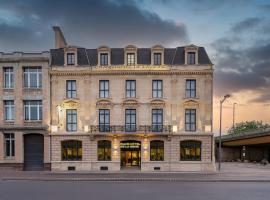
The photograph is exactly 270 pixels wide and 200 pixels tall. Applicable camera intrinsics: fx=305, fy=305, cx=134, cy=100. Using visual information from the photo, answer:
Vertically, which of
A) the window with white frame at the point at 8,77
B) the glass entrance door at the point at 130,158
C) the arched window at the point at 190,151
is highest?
the window with white frame at the point at 8,77

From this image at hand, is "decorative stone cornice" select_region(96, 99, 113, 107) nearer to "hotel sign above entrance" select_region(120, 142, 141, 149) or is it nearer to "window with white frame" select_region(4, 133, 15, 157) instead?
"hotel sign above entrance" select_region(120, 142, 141, 149)

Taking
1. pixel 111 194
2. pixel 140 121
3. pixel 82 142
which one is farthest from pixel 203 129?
pixel 111 194

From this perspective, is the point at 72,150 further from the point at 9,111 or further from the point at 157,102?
the point at 157,102

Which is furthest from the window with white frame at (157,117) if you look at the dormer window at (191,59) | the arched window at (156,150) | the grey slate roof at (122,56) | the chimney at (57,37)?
the chimney at (57,37)

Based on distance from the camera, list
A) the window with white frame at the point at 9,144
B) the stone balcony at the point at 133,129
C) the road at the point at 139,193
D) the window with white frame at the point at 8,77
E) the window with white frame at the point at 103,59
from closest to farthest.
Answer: the road at the point at 139,193
the stone balcony at the point at 133,129
the window with white frame at the point at 9,144
the window with white frame at the point at 8,77
the window with white frame at the point at 103,59

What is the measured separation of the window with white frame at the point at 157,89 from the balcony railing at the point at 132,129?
3.81 metres

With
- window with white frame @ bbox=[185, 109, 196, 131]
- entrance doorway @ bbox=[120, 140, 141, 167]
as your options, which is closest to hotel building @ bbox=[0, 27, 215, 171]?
window with white frame @ bbox=[185, 109, 196, 131]

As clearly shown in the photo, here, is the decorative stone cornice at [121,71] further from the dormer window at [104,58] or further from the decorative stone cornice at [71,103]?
the decorative stone cornice at [71,103]

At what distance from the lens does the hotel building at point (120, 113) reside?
36.7 m

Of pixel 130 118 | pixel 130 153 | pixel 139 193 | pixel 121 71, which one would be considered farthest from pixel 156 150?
pixel 139 193

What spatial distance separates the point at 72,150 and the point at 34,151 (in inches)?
182

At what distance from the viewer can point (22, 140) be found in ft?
120

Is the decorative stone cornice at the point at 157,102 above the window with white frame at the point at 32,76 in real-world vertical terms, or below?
below

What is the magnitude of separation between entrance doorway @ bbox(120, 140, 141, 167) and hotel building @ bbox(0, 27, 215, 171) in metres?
0.25
